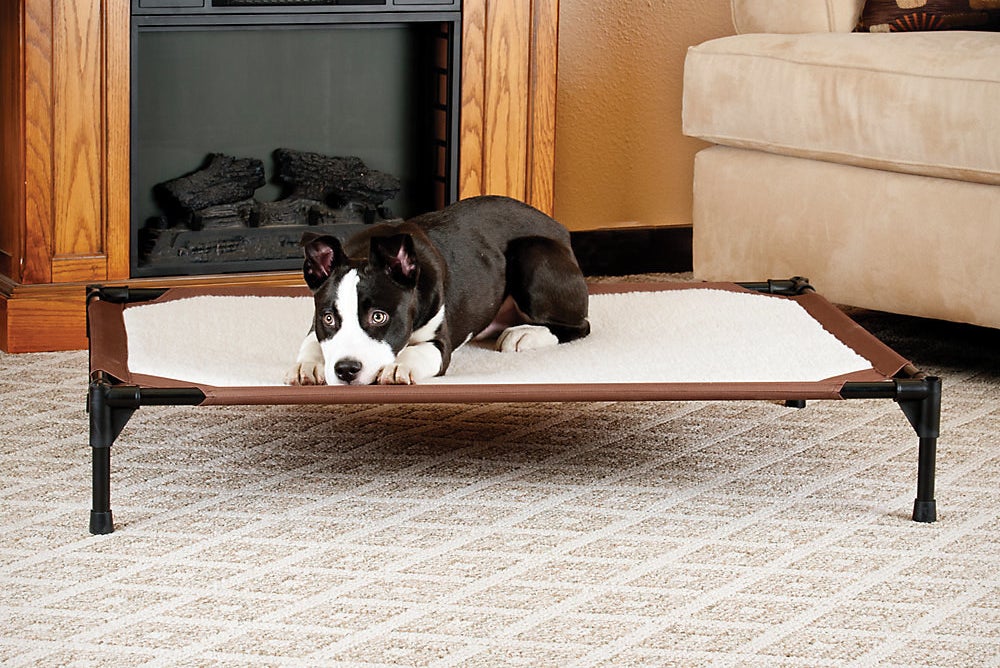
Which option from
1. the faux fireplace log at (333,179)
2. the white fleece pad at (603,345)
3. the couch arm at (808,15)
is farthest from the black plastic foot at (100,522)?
the couch arm at (808,15)

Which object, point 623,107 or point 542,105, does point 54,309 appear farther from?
point 623,107

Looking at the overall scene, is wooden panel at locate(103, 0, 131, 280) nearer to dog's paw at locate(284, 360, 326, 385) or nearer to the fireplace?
the fireplace

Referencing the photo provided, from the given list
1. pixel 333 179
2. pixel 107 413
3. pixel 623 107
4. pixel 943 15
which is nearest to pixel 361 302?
pixel 107 413

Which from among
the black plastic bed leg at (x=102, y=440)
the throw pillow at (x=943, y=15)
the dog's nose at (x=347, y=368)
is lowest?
the black plastic bed leg at (x=102, y=440)

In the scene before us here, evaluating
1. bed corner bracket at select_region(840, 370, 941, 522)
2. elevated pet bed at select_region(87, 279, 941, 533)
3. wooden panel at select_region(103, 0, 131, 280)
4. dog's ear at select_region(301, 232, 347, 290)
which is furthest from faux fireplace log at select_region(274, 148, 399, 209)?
bed corner bracket at select_region(840, 370, 941, 522)

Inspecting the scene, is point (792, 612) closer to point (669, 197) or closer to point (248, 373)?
point (248, 373)

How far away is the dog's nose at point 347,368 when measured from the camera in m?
1.89

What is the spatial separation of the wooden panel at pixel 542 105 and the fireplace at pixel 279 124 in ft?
0.62

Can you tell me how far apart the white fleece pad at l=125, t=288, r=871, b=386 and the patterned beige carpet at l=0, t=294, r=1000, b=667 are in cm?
15

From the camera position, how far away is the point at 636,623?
1.59 m

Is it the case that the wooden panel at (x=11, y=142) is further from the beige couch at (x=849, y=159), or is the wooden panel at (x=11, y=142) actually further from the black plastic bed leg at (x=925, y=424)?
the black plastic bed leg at (x=925, y=424)

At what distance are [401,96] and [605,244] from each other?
715 mm

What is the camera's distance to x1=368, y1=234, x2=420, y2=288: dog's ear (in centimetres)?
192

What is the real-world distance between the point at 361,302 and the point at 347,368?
0.30 feet
